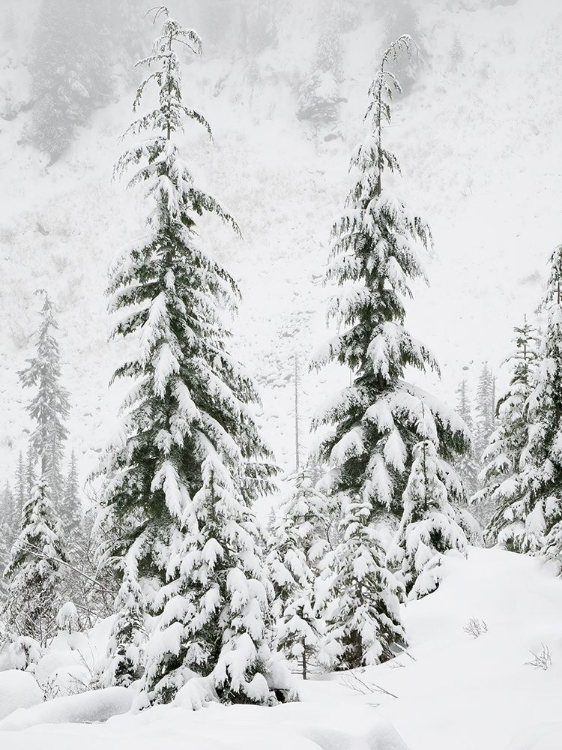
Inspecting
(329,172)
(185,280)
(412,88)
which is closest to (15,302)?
(329,172)

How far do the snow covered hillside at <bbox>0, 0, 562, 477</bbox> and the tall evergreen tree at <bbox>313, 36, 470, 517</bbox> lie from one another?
34798 millimetres

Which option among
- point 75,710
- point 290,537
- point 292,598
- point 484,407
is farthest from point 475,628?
point 484,407

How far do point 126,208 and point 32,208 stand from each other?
1392 cm

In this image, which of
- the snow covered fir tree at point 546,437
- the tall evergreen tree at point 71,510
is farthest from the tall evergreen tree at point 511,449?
the tall evergreen tree at point 71,510

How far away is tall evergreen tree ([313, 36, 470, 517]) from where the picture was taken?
10.2 metres

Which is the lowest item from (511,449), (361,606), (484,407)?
(361,606)

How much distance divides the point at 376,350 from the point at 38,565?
11856mm

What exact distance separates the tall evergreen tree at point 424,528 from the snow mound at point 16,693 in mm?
5701

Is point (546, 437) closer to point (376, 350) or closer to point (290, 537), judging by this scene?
point (376, 350)

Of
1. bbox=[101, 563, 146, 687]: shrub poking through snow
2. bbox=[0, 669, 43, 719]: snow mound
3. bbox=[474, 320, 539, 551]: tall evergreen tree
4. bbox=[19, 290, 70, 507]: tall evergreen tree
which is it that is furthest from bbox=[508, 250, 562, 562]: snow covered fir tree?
bbox=[19, 290, 70, 507]: tall evergreen tree

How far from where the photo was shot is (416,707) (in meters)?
3.93

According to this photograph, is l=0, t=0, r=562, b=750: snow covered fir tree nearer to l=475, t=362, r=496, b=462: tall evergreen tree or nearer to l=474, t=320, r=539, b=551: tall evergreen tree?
l=474, t=320, r=539, b=551: tall evergreen tree

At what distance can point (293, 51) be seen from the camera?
111000 millimetres

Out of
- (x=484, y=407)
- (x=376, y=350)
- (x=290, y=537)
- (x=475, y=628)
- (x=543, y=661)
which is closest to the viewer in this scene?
(x=543, y=661)
